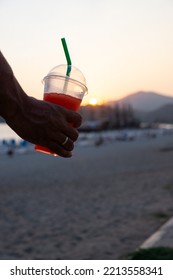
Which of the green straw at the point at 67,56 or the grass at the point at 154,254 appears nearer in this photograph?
A: the green straw at the point at 67,56

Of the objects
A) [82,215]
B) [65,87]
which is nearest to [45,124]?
[65,87]

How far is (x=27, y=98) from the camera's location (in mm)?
1581

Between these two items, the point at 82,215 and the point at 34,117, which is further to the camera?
the point at 82,215

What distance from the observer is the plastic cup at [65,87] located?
190 cm

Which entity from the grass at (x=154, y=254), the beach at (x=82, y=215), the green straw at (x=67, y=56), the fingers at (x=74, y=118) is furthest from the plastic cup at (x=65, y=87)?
the beach at (x=82, y=215)

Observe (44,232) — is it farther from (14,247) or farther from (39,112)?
(39,112)

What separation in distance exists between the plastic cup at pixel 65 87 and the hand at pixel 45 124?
203 mm

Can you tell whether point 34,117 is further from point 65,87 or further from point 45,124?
point 65,87

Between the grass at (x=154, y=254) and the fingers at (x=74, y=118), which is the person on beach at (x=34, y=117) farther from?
the grass at (x=154, y=254)

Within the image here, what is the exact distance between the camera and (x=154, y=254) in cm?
408

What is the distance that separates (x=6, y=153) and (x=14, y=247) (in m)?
24.9

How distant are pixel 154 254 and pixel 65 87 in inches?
104

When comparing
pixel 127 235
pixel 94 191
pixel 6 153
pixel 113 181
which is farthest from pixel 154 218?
pixel 6 153

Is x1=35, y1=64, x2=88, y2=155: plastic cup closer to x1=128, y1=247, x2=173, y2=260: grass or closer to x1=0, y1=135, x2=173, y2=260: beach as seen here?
x1=128, y1=247, x2=173, y2=260: grass
